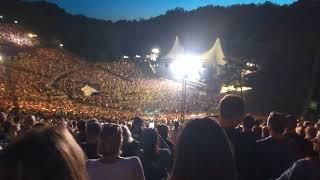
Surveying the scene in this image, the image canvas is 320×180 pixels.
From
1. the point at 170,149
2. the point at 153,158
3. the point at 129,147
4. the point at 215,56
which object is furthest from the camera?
the point at 215,56

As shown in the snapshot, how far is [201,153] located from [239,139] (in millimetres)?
1428

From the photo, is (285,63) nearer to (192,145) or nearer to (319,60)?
(319,60)

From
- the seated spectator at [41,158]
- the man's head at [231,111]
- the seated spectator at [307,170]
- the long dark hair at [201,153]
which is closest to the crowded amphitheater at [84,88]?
the man's head at [231,111]

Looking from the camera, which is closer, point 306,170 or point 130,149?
point 306,170

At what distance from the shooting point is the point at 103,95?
4456 cm

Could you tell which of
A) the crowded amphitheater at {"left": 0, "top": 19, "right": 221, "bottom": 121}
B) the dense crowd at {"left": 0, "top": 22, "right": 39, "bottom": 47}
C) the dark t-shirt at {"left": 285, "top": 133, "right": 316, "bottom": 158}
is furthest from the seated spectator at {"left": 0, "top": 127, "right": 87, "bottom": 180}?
the dense crowd at {"left": 0, "top": 22, "right": 39, "bottom": 47}

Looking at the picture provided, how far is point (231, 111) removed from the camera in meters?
4.59

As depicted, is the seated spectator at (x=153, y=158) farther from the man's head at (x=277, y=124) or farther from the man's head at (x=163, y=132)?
the man's head at (x=163, y=132)

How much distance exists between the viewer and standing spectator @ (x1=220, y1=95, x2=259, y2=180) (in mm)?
4598

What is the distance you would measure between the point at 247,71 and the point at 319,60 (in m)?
5.60

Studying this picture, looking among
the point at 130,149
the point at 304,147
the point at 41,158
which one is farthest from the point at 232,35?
the point at 41,158

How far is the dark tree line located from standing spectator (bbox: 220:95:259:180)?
30.8 meters

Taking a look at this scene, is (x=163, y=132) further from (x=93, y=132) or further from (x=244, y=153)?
(x=244, y=153)

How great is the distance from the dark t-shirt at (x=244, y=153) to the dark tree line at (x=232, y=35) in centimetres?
3076
